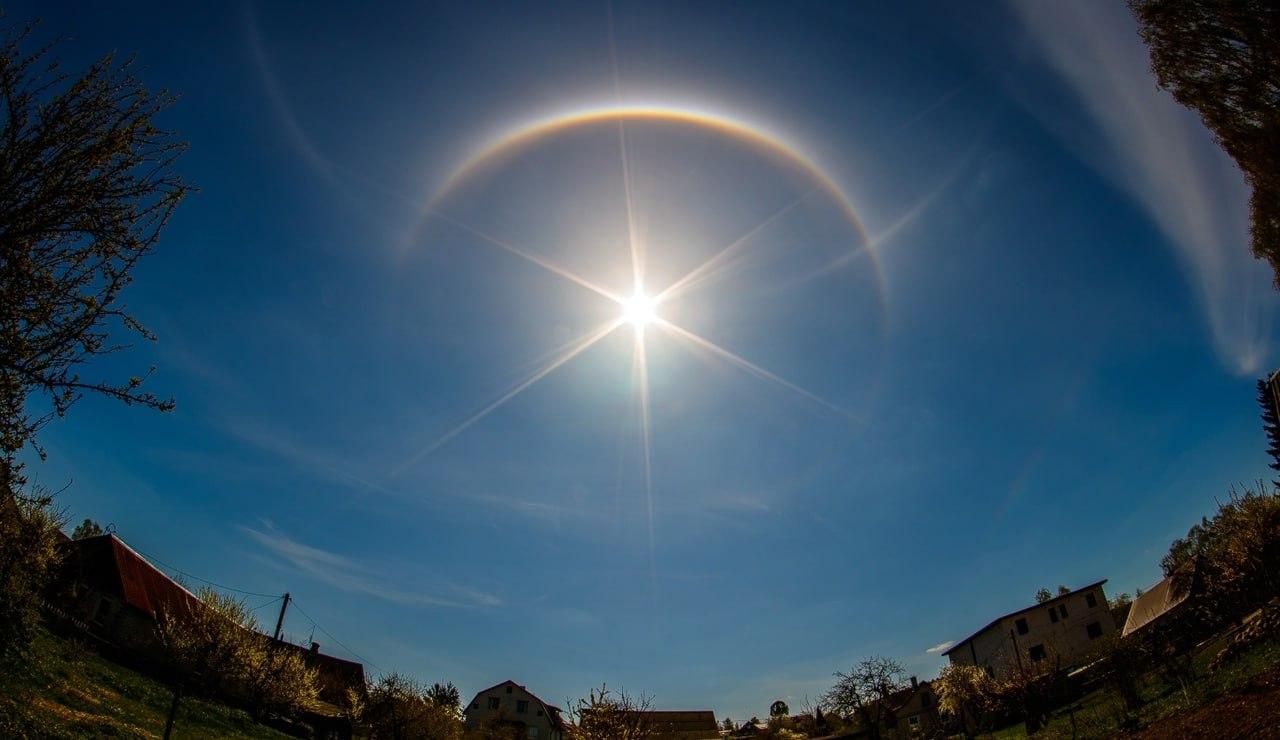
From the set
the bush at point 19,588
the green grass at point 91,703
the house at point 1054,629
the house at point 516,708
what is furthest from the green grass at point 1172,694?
the house at point 516,708

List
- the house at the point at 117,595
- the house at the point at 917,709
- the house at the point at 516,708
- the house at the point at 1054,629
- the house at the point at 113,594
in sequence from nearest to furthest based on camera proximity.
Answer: the house at the point at 117,595
the house at the point at 113,594
the house at the point at 1054,629
the house at the point at 917,709
the house at the point at 516,708

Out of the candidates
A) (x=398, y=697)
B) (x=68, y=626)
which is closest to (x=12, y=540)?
(x=68, y=626)

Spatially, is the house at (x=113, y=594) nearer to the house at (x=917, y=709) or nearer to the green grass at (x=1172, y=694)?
the green grass at (x=1172, y=694)

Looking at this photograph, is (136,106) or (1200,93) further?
(1200,93)

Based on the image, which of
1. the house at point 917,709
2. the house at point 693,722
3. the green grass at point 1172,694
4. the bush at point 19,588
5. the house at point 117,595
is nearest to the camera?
the bush at point 19,588

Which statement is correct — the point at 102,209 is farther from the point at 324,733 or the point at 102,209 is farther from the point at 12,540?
the point at 324,733

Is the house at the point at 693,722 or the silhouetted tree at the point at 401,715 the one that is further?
the house at the point at 693,722
